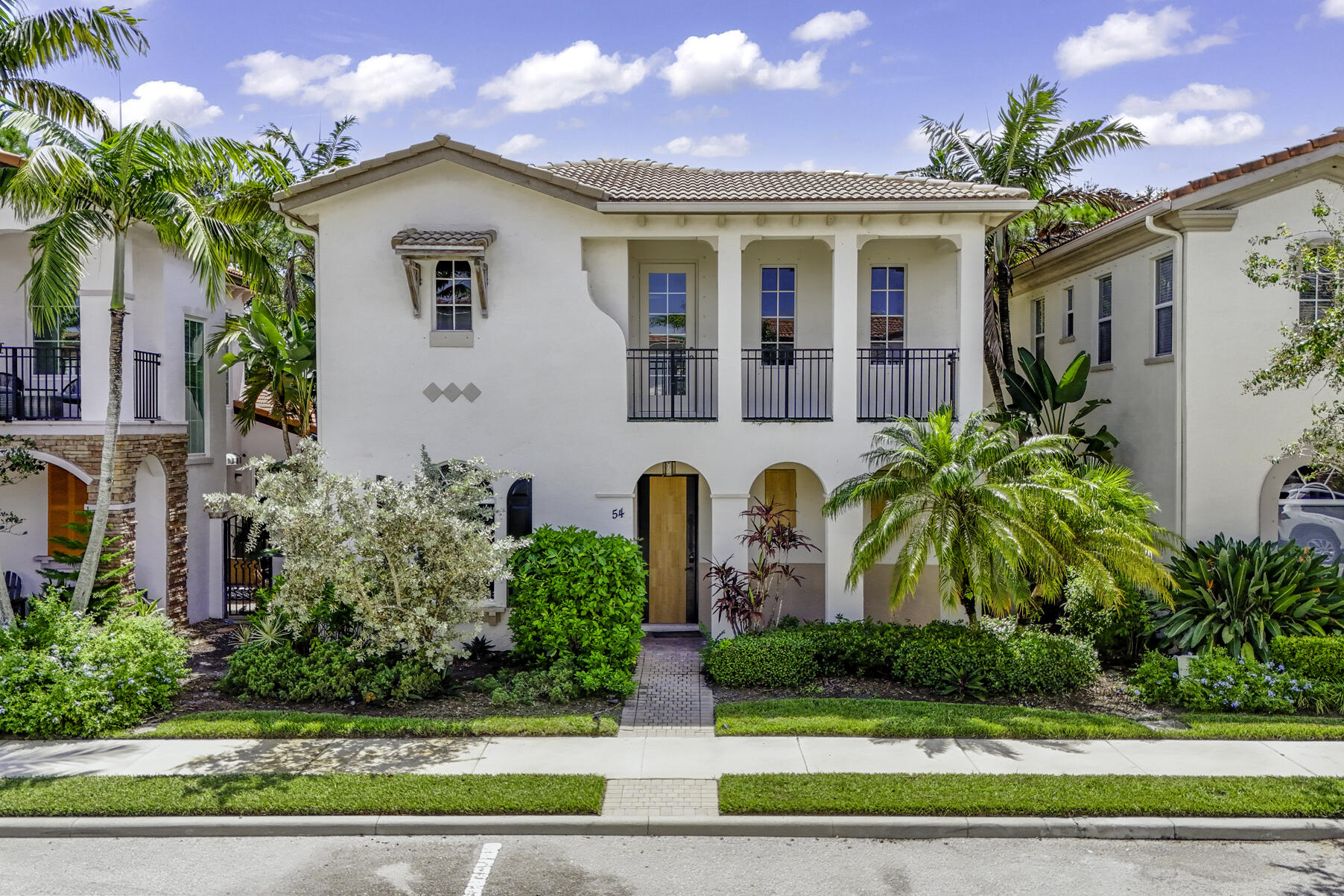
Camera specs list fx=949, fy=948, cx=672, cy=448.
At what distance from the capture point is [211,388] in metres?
17.0

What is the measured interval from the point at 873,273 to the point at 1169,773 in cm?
887

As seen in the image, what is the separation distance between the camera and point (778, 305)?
15.3 metres

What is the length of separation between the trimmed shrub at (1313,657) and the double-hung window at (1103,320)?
20.7ft

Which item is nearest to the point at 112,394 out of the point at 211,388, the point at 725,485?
the point at 211,388

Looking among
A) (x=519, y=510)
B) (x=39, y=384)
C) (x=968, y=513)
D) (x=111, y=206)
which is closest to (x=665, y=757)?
(x=968, y=513)

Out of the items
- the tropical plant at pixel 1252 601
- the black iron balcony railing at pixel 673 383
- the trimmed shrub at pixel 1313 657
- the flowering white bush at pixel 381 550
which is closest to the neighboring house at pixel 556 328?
the black iron balcony railing at pixel 673 383

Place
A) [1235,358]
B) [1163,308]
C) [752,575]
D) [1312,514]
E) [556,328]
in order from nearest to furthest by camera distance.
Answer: [752,575] → [556,328] → [1235,358] → [1312,514] → [1163,308]

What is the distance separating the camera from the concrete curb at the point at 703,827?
752 centimetres

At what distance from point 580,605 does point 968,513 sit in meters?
4.73

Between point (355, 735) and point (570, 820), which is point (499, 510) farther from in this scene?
point (570, 820)

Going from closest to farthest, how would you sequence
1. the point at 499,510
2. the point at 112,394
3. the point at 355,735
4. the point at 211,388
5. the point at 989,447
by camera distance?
the point at 355,735, the point at 989,447, the point at 112,394, the point at 499,510, the point at 211,388

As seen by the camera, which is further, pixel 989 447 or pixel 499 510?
pixel 499 510

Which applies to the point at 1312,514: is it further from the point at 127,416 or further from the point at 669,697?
the point at 127,416

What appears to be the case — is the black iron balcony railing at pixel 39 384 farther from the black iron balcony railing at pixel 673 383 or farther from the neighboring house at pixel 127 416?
the black iron balcony railing at pixel 673 383
